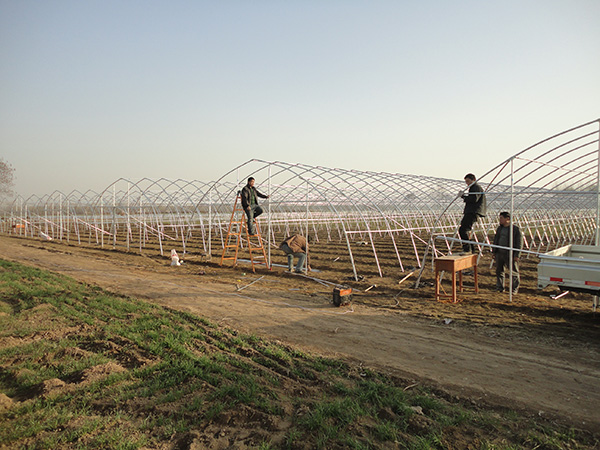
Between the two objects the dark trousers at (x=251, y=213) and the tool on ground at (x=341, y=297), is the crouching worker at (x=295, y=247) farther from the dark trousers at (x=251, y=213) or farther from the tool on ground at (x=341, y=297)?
the tool on ground at (x=341, y=297)

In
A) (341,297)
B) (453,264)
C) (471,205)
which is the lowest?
(341,297)

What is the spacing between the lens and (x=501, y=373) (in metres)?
4.56

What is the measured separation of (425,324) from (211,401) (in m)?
4.21

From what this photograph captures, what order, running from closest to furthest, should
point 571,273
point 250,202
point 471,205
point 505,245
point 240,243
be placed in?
1. point 571,273
2. point 505,245
3. point 471,205
4. point 250,202
5. point 240,243

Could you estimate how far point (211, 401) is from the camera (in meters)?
3.74

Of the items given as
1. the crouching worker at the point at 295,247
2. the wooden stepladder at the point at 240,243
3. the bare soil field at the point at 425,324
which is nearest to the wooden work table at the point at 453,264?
the bare soil field at the point at 425,324

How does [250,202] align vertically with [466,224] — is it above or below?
above

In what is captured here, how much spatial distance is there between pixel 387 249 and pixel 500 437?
1442cm

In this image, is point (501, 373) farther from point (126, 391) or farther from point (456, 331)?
point (126, 391)

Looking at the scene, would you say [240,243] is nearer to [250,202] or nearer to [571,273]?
[250,202]

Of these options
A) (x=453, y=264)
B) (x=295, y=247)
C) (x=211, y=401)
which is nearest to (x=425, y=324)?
(x=453, y=264)

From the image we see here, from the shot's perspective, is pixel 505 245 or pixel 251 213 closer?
pixel 505 245

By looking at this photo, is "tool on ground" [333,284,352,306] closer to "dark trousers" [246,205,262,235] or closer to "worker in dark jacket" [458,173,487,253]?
"worker in dark jacket" [458,173,487,253]

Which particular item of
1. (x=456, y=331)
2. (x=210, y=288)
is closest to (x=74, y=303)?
(x=210, y=288)
